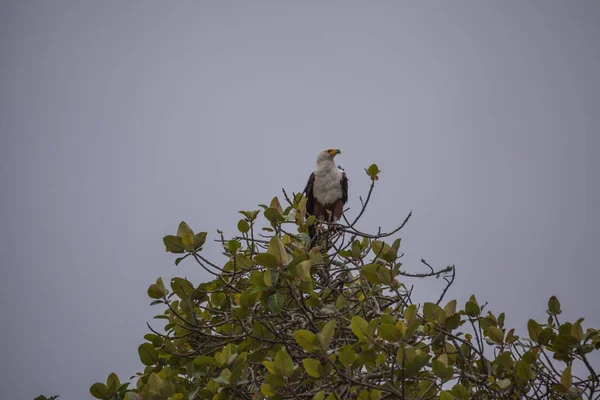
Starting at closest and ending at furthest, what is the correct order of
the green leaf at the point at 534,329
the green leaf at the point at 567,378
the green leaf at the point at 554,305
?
the green leaf at the point at 567,378 → the green leaf at the point at 534,329 → the green leaf at the point at 554,305

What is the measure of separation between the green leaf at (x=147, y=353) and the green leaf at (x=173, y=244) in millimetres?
694

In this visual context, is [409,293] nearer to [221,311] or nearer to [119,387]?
[221,311]

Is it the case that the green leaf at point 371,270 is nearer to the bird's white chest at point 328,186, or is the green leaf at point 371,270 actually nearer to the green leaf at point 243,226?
the green leaf at point 243,226

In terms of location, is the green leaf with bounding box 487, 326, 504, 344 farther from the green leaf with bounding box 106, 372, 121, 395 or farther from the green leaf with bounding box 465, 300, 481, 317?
the green leaf with bounding box 106, 372, 121, 395

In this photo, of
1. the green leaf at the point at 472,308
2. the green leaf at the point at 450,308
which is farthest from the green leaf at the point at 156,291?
the green leaf at the point at 472,308

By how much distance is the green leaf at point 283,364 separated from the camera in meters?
2.17

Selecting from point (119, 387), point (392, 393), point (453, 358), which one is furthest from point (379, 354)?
point (119, 387)

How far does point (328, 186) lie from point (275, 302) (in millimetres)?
4155

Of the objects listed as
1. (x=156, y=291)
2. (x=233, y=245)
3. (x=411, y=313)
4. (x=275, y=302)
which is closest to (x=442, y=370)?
(x=411, y=313)

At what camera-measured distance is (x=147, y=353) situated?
3.10 metres

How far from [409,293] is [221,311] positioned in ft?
4.27

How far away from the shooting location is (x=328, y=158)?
6730 millimetres

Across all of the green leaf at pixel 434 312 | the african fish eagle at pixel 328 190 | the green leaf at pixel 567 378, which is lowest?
the green leaf at pixel 567 378

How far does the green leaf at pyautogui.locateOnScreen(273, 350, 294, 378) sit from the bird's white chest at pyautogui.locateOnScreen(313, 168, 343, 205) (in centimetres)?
430
